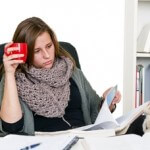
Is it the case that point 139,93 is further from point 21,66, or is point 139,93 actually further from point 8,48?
point 8,48

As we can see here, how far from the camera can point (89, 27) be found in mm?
1854

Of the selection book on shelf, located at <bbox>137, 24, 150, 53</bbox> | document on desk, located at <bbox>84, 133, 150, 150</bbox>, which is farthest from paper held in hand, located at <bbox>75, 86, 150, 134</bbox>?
book on shelf, located at <bbox>137, 24, 150, 53</bbox>

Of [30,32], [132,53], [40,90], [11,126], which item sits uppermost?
[30,32]

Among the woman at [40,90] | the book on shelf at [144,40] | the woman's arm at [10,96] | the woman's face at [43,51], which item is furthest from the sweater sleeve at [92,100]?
the book on shelf at [144,40]

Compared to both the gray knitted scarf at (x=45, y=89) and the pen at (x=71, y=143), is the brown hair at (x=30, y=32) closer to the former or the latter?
the gray knitted scarf at (x=45, y=89)

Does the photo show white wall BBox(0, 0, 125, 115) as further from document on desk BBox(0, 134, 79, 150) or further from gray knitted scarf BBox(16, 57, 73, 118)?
document on desk BBox(0, 134, 79, 150)

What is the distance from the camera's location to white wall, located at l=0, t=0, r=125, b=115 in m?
1.71

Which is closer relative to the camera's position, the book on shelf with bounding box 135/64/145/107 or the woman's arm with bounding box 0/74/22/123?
the woman's arm with bounding box 0/74/22/123

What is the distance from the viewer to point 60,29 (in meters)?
1.79

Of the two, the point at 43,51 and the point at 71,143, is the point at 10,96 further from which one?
the point at 71,143

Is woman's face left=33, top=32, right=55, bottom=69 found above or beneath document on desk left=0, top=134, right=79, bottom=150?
above

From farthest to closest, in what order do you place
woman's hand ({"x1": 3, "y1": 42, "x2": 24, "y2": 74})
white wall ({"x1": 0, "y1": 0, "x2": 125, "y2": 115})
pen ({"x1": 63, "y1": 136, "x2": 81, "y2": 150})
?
1. white wall ({"x1": 0, "y1": 0, "x2": 125, "y2": 115})
2. woman's hand ({"x1": 3, "y1": 42, "x2": 24, "y2": 74})
3. pen ({"x1": 63, "y1": 136, "x2": 81, "y2": 150})

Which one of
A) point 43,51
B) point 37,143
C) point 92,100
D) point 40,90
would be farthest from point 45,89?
point 37,143

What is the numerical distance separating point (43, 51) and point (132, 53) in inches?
26.6
